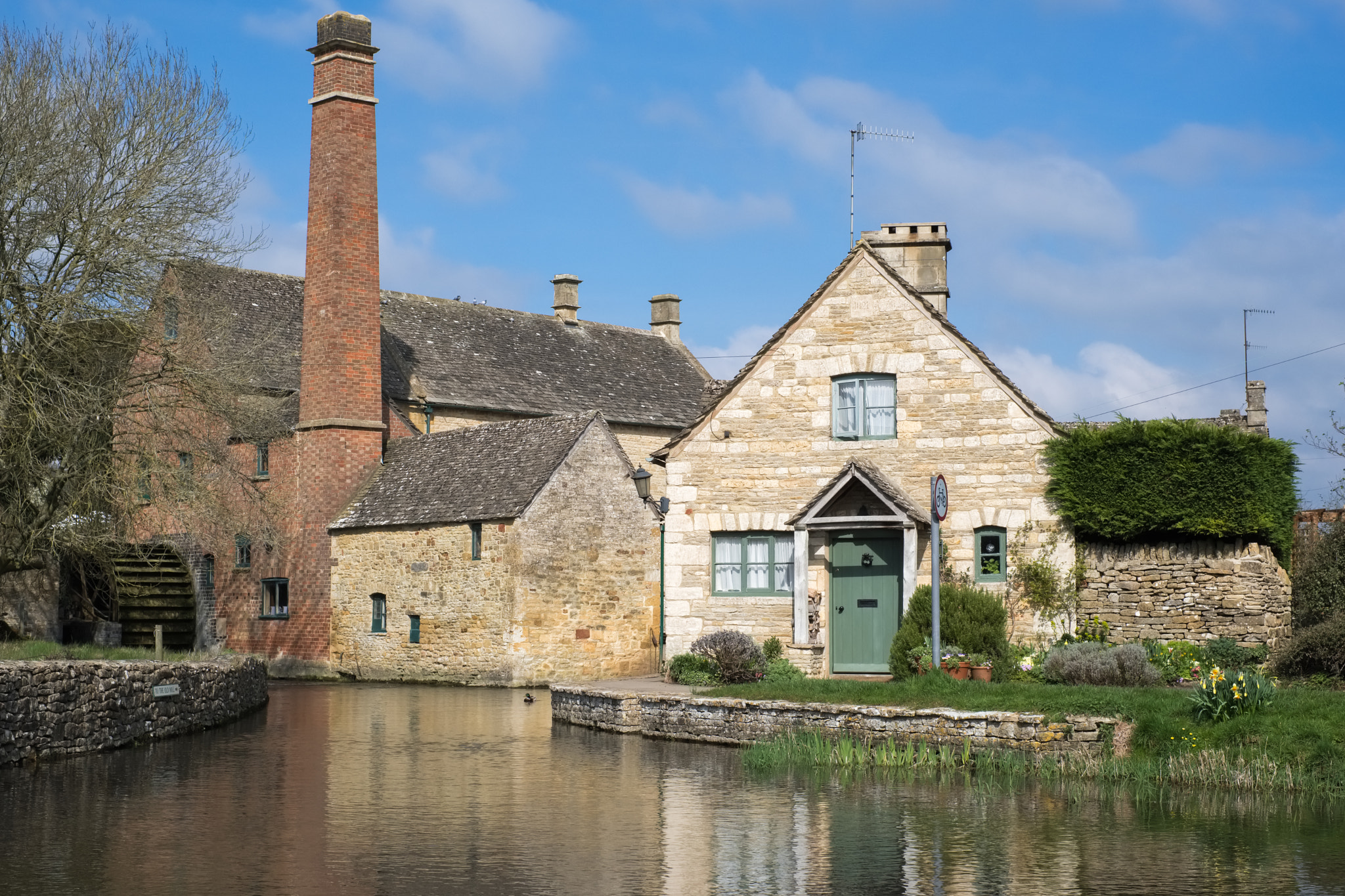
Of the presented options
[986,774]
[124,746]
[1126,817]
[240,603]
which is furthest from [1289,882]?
[240,603]

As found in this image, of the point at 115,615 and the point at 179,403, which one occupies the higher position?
the point at 179,403

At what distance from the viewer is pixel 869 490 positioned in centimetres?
2294

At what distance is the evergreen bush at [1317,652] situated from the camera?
733 inches

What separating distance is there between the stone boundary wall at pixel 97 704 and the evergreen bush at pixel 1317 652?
1521cm

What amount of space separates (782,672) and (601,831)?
1096 cm

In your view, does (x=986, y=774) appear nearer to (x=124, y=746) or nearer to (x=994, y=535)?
(x=994, y=535)

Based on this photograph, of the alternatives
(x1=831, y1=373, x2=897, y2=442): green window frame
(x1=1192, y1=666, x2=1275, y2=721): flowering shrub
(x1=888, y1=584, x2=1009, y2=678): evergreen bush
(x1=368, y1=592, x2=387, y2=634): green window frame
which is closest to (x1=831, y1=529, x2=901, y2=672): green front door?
(x1=831, y1=373, x2=897, y2=442): green window frame

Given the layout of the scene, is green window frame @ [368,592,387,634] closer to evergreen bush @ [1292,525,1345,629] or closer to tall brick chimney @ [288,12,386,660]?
tall brick chimney @ [288,12,386,660]

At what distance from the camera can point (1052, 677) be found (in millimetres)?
18797

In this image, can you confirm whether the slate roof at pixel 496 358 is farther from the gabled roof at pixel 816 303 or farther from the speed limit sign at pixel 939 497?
the speed limit sign at pixel 939 497

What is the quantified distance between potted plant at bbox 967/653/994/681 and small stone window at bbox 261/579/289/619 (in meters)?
21.3

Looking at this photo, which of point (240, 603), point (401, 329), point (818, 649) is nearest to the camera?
point (818, 649)

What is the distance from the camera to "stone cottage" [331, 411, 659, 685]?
30.9 meters

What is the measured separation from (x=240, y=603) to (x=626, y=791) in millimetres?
25275
